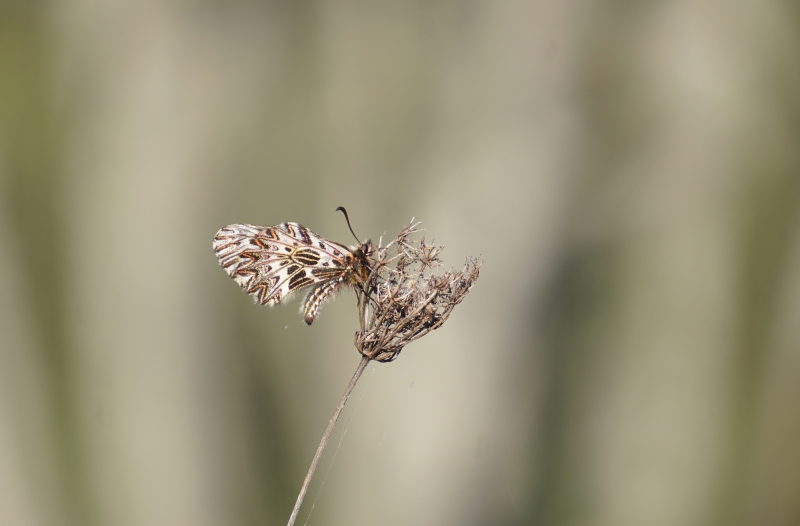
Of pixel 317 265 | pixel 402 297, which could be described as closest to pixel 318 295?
pixel 317 265

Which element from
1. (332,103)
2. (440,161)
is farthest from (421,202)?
(332,103)

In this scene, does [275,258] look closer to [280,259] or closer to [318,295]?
[280,259]

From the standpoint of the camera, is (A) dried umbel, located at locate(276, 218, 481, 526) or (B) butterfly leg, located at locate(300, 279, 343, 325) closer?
(A) dried umbel, located at locate(276, 218, 481, 526)

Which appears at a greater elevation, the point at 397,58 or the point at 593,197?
the point at 397,58

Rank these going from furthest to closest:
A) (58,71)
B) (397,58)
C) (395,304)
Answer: (397,58) → (58,71) → (395,304)

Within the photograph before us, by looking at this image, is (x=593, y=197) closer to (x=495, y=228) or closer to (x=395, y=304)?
(x=495, y=228)

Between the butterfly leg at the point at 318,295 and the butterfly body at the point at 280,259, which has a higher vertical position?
the butterfly body at the point at 280,259
